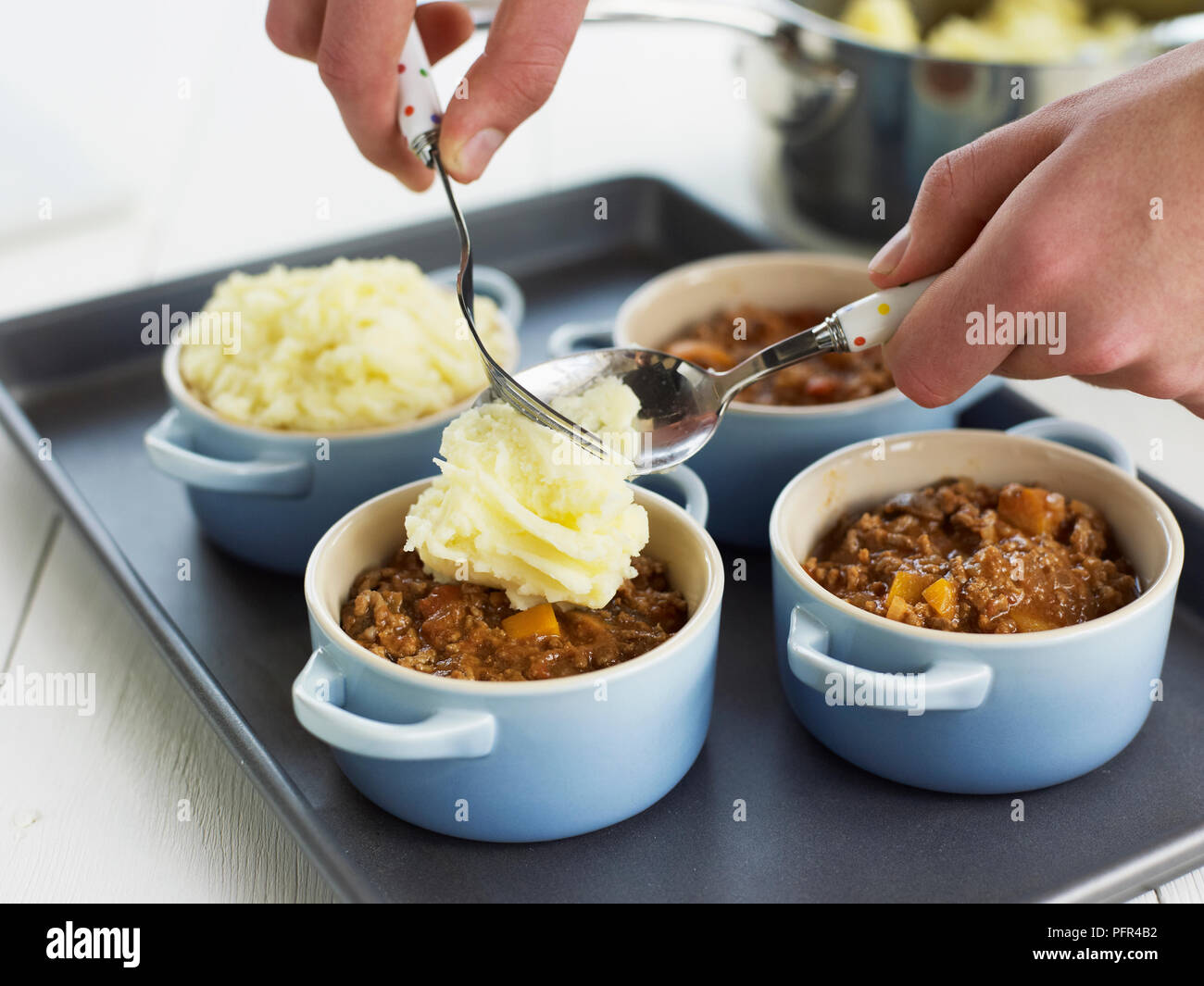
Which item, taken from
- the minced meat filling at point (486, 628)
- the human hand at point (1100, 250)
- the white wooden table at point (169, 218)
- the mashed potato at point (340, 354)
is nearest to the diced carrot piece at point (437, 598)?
the minced meat filling at point (486, 628)

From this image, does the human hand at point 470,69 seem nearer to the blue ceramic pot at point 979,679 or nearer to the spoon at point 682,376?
the spoon at point 682,376

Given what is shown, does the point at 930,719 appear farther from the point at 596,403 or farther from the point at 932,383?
the point at 596,403

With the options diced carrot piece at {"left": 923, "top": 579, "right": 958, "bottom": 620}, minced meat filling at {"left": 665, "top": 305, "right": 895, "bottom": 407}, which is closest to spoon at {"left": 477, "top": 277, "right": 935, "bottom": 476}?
minced meat filling at {"left": 665, "top": 305, "right": 895, "bottom": 407}

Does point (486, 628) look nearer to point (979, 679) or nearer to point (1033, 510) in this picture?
point (979, 679)

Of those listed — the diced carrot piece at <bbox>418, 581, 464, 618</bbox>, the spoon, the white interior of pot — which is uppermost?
the spoon

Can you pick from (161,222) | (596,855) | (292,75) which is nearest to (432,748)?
(596,855)

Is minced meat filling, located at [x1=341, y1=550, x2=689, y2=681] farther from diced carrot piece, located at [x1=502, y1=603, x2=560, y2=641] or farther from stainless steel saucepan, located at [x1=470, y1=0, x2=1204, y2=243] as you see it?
stainless steel saucepan, located at [x1=470, y1=0, x2=1204, y2=243]

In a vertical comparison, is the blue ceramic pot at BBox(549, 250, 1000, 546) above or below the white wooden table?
above

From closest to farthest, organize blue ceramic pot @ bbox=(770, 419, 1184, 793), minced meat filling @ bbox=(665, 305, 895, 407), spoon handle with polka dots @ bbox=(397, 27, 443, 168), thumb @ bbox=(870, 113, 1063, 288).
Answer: blue ceramic pot @ bbox=(770, 419, 1184, 793) → thumb @ bbox=(870, 113, 1063, 288) → spoon handle with polka dots @ bbox=(397, 27, 443, 168) → minced meat filling @ bbox=(665, 305, 895, 407)
